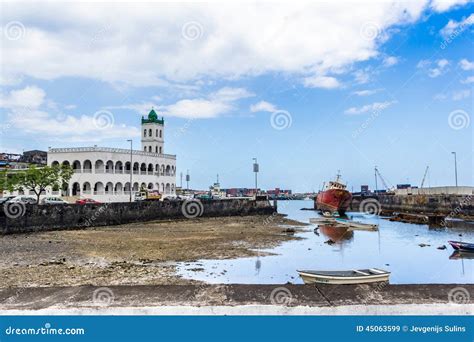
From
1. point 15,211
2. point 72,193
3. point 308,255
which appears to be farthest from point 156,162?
point 308,255

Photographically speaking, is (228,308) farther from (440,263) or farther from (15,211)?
(15,211)

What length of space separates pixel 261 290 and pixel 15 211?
91.9ft

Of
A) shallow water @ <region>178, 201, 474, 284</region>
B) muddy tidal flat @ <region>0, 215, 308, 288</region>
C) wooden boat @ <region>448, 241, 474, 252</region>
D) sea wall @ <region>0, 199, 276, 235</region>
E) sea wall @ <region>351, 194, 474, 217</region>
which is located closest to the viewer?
muddy tidal flat @ <region>0, 215, 308, 288</region>

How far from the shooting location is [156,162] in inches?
2815

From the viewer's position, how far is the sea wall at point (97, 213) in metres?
29.2

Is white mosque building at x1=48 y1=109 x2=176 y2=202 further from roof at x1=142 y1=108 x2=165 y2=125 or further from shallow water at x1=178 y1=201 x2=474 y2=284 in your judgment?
shallow water at x1=178 y1=201 x2=474 y2=284

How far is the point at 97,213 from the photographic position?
37844 millimetres

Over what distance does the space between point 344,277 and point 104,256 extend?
13.1 metres

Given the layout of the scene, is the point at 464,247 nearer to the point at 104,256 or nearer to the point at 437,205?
the point at 104,256

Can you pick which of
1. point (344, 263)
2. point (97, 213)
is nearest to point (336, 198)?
point (97, 213)

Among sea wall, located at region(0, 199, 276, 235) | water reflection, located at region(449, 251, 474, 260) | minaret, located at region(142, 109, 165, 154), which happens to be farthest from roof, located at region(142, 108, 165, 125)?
water reflection, located at region(449, 251, 474, 260)

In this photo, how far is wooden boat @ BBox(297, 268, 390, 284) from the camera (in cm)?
1135

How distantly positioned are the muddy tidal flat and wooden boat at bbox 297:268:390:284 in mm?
4312

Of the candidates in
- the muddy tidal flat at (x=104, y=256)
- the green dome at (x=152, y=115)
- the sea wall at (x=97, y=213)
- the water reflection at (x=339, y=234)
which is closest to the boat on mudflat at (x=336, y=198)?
the sea wall at (x=97, y=213)
